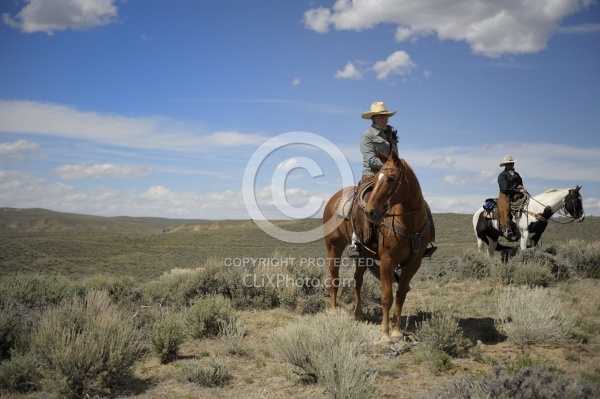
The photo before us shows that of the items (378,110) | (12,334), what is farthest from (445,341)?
(12,334)

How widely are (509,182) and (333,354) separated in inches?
405

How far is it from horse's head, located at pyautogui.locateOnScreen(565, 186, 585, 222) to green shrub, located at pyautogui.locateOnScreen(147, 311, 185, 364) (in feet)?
37.8

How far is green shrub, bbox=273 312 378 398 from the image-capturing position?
13.6 ft

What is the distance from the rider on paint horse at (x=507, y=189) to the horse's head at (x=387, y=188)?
26.5 feet

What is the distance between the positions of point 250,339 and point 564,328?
4734 millimetres

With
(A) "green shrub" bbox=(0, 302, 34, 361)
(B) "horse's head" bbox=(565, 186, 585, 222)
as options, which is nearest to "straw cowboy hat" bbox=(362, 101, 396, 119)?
(A) "green shrub" bbox=(0, 302, 34, 361)

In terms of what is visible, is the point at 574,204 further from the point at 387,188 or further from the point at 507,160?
the point at 387,188

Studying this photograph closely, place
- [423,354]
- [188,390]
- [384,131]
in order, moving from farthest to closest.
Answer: [384,131], [423,354], [188,390]

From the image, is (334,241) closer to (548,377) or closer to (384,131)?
(384,131)

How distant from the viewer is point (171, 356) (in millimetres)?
6094

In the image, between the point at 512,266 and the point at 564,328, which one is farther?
the point at 512,266

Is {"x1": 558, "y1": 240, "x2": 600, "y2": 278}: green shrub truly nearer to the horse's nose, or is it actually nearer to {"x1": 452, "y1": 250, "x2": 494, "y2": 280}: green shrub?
{"x1": 452, "y1": 250, "x2": 494, "y2": 280}: green shrub

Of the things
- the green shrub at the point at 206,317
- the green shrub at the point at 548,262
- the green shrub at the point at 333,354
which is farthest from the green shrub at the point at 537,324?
the green shrub at the point at 206,317

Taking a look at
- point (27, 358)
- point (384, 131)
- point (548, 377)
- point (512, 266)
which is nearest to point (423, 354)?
point (548, 377)
